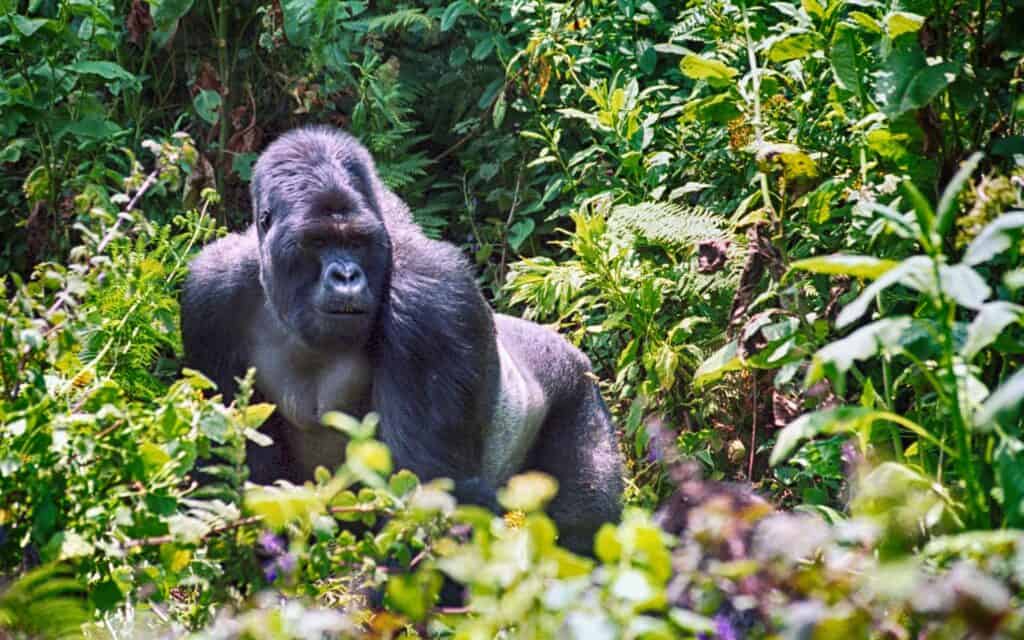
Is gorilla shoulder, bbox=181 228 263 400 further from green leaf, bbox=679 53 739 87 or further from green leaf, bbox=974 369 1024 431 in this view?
green leaf, bbox=974 369 1024 431

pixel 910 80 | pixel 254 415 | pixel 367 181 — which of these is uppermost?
pixel 910 80

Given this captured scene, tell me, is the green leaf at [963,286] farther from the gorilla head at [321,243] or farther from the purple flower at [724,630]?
the gorilla head at [321,243]

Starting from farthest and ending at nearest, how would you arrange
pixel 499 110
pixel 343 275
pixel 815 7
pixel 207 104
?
pixel 207 104
pixel 499 110
pixel 343 275
pixel 815 7

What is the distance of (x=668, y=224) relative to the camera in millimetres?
3508

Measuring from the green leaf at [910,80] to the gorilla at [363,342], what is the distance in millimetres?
1044

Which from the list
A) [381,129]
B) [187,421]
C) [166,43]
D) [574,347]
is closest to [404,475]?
[187,421]

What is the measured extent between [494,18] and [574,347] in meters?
1.78

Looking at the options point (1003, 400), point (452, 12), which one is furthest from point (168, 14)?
point (1003, 400)

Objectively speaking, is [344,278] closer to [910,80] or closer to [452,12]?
[910,80]

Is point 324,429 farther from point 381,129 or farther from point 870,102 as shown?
point 381,129

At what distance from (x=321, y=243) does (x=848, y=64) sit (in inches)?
46.6

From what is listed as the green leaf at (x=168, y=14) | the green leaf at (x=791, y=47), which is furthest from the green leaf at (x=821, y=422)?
the green leaf at (x=168, y=14)

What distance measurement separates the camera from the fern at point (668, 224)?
3.46 meters

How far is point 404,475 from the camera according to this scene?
163cm
